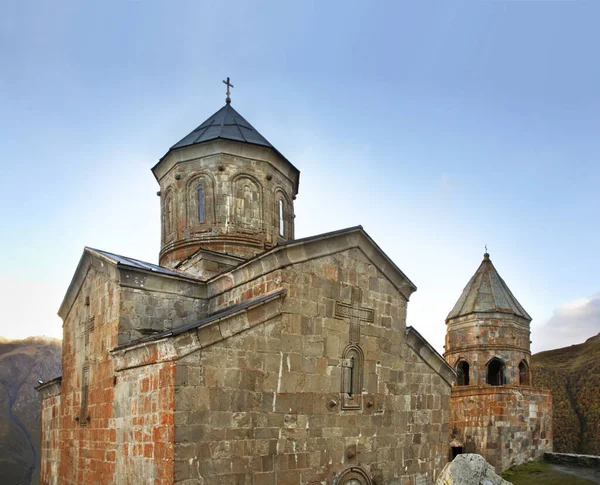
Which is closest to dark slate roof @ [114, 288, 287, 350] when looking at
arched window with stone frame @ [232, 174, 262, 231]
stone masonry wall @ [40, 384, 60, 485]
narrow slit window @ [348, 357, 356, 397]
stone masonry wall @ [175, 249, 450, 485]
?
stone masonry wall @ [175, 249, 450, 485]

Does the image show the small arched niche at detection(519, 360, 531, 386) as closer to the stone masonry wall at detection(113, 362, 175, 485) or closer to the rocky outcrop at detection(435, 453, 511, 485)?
the rocky outcrop at detection(435, 453, 511, 485)

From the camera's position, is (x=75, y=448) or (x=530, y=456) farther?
(x=530, y=456)

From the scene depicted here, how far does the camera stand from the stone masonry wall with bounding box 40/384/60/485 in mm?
9758

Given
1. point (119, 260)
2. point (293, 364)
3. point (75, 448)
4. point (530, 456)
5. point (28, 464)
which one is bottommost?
point (28, 464)

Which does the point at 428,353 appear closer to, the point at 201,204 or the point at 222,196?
the point at 222,196

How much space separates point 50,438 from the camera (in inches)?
403

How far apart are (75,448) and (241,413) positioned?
3.97 meters

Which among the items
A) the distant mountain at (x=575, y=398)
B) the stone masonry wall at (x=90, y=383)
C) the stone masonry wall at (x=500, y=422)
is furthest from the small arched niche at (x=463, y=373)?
the distant mountain at (x=575, y=398)

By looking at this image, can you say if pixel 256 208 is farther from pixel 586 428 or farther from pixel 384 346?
pixel 586 428

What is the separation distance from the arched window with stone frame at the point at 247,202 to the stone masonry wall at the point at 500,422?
30.6ft

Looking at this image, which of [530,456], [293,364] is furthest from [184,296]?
[530,456]

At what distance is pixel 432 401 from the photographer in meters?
9.13

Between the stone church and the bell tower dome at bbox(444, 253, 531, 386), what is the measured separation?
26.3 feet

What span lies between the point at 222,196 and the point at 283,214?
1.46 m
